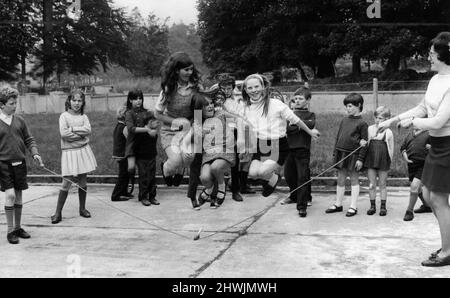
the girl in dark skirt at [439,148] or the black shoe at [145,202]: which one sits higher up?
the girl in dark skirt at [439,148]

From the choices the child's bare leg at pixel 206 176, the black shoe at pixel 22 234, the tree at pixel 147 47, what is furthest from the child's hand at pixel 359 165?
the tree at pixel 147 47

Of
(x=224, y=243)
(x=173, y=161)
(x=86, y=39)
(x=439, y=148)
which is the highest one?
(x=86, y=39)

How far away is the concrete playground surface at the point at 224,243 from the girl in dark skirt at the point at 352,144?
10.6 inches

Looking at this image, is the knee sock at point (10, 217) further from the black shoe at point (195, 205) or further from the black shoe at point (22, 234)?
the black shoe at point (195, 205)

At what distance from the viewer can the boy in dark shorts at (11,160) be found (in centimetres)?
616

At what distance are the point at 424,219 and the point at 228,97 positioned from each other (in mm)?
2760

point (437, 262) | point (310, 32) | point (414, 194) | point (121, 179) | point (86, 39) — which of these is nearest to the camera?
point (437, 262)

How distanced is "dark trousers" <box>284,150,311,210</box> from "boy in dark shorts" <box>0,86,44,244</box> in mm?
3101

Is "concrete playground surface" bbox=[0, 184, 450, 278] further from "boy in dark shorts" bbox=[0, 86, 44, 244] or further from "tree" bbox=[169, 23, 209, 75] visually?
"tree" bbox=[169, 23, 209, 75]

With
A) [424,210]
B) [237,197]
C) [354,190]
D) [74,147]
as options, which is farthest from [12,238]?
[424,210]

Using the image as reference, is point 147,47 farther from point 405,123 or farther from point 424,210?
point 405,123

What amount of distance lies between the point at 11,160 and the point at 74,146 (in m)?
1.13

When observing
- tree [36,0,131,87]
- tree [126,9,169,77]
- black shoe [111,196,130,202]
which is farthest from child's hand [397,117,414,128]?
tree [126,9,169,77]

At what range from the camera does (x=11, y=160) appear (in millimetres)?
6195
